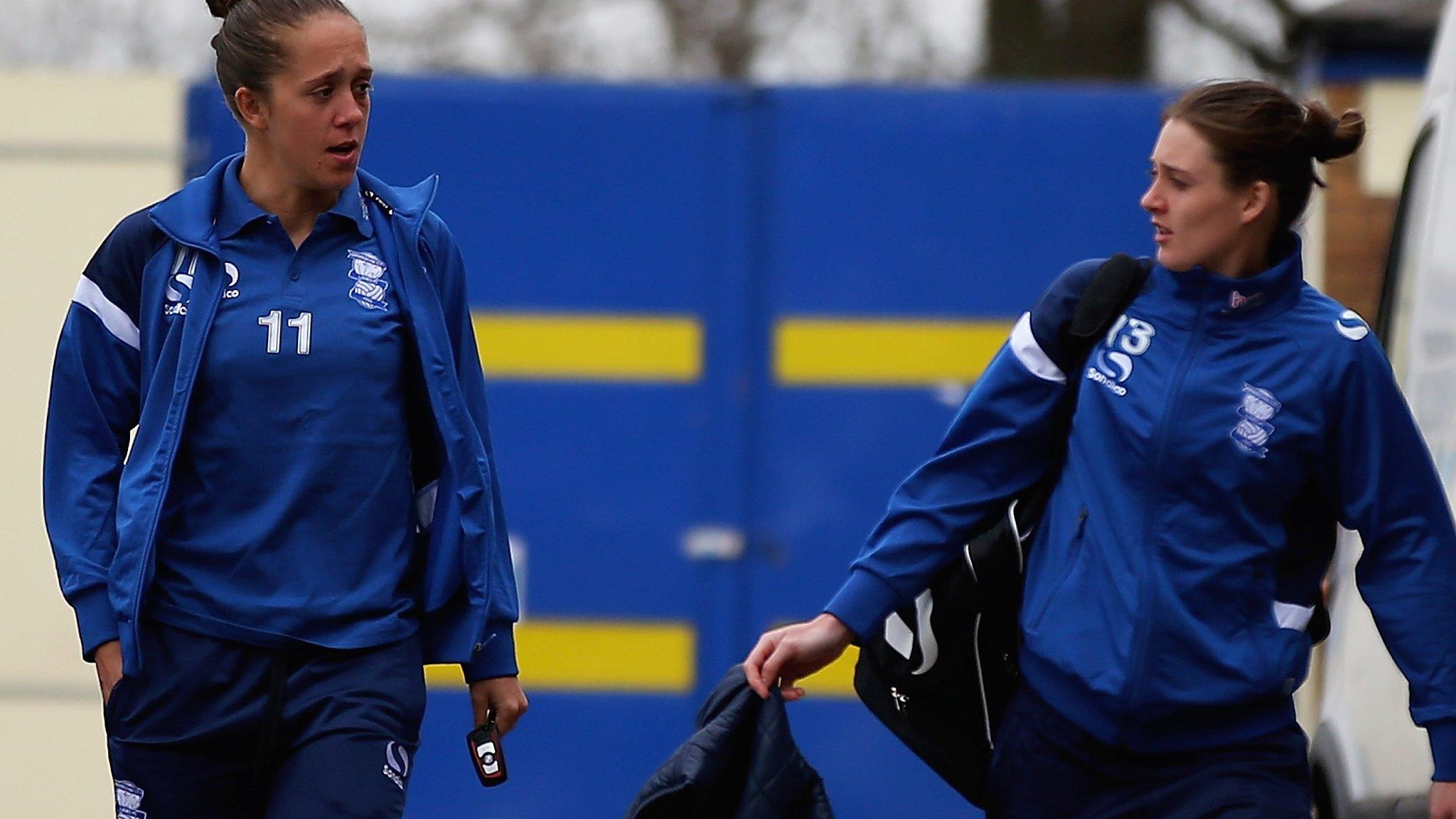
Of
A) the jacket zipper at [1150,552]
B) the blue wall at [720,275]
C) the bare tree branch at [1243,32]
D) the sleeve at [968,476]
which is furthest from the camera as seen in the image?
the bare tree branch at [1243,32]

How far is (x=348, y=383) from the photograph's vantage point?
9.82 feet

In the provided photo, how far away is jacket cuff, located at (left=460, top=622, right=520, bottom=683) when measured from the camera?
10.4 feet

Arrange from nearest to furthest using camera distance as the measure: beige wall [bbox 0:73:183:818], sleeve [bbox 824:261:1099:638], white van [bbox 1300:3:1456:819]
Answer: sleeve [bbox 824:261:1099:638]
white van [bbox 1300:3:1456:819]
beige wall [bbox 0:73:183:818]

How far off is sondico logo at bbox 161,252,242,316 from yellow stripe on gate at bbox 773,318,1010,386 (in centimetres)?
318

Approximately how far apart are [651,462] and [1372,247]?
2419mm

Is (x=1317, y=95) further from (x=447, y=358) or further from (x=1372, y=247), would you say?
(x=447, y=358)

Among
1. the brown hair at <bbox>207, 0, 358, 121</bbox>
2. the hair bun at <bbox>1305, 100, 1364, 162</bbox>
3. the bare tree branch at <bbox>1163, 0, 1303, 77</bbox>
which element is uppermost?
the brown hair at <bbox>207, 0, 358, 121</bbox>

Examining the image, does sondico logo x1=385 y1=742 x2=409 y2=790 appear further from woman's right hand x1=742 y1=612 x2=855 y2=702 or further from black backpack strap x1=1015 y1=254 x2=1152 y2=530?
black backpack strap x1=1015 y1=254 x2=1152 y2=530

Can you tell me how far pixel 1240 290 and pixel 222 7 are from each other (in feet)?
5.12

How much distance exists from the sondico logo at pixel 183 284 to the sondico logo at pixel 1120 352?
1.24m

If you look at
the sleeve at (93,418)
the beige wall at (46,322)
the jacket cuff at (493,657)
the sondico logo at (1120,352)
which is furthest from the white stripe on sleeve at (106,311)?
the beige wall at (46,322)

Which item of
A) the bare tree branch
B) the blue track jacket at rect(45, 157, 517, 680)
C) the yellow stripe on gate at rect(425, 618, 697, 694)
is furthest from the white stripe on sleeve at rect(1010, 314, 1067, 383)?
the bare tree branch

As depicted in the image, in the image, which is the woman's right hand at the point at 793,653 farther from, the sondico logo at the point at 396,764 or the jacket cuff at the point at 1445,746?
the jacket cuff at the point at 1445,746

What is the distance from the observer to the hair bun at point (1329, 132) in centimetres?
303
